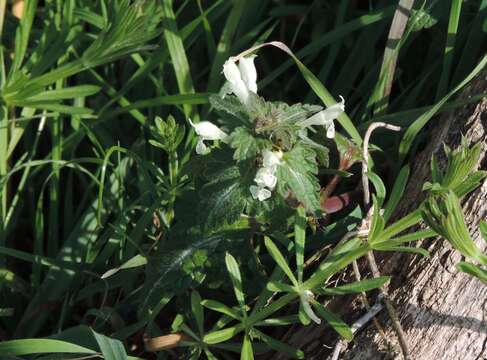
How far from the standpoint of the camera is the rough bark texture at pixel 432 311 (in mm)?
1727

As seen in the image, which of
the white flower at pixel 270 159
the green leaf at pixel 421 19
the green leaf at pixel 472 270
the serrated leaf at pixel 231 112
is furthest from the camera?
the green leaf at pixel 421 19

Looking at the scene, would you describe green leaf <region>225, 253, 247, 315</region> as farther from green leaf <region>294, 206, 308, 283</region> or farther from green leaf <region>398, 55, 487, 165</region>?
green leaf <region>398, 55, 487, 165</region>

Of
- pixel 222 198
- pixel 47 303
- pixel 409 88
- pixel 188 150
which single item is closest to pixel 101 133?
pixel 188 150

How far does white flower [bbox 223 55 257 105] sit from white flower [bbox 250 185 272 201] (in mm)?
213

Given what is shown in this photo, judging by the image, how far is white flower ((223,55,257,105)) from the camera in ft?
5.98

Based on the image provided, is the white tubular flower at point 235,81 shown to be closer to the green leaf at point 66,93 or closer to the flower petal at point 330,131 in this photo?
the flower petal at point 330,131

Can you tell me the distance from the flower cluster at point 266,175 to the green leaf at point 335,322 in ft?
0.95

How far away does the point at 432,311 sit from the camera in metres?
1.78

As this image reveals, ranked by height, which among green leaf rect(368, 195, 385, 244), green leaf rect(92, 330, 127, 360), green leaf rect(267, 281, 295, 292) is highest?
green leaf rect(368, 195, 385, 244)

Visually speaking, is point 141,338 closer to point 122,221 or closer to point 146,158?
point 122,221

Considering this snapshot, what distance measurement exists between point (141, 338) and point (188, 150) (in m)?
0.59

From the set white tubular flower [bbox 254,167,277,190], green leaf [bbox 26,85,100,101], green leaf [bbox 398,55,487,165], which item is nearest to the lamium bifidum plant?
white tubular flower [bbox 254,167,277,190]

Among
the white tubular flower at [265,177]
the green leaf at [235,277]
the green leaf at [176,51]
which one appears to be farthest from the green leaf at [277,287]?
the green leaf at [176,51]

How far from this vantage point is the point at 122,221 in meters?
2.22
